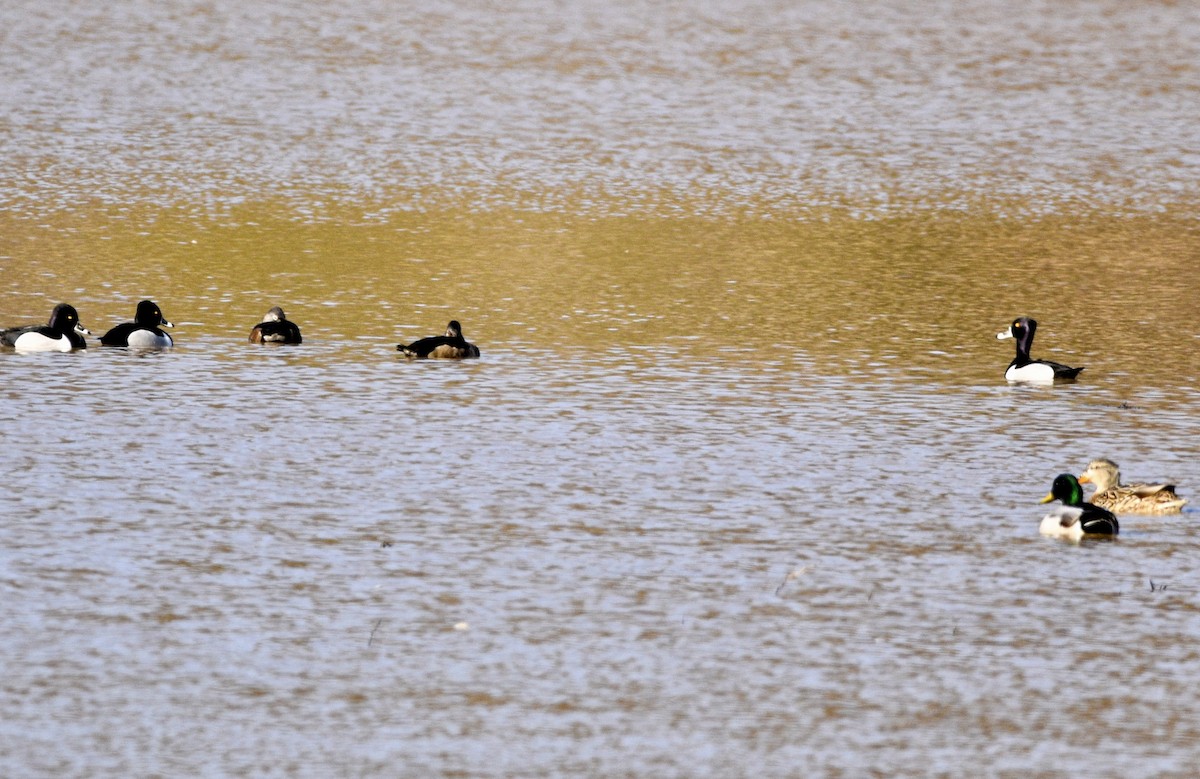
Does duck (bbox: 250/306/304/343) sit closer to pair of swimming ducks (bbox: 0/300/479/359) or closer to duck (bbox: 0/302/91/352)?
pair of swimming ducks (bbox: 0/300/479/359)

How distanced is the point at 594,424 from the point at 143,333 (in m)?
5.38

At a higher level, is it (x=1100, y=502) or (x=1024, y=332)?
(x=1024, y=332)

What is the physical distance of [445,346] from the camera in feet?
61.7

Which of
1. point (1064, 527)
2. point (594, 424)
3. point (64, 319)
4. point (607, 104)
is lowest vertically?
point (1064, 527)

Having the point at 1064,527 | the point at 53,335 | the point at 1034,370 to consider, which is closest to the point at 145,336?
the point at 53,335

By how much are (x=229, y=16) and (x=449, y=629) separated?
3586 centimetres

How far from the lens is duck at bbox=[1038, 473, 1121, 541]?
12836 mm

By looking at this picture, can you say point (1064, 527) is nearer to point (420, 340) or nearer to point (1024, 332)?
point (1024, 332)

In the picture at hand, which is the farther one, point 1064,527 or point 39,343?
point 39,343

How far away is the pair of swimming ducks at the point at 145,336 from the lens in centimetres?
1888

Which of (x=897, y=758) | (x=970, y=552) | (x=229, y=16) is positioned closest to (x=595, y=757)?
(x=897, y=758)

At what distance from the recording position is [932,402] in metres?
17.6

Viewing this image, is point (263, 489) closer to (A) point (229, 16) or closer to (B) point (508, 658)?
(B) point (508, 658)

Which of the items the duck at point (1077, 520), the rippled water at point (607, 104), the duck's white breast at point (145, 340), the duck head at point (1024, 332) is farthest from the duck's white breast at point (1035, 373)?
the rippled water at point (607, 104)
